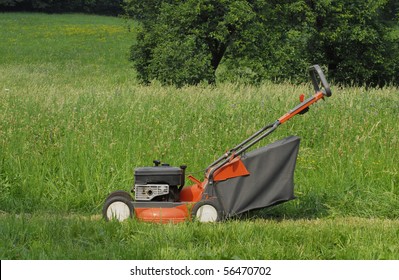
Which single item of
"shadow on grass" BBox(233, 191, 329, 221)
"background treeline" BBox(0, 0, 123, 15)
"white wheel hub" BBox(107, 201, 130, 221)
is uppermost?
"white wheel hub" BBox(107, 201, 130, 221)

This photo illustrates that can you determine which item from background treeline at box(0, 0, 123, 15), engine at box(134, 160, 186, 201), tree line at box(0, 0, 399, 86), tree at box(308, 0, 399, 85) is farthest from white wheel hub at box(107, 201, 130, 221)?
background treeline at box(0, 0, 123, 15)

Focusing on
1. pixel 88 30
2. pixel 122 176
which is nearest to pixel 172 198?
pixel 122 176

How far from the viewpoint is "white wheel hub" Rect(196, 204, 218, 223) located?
19.7 ft

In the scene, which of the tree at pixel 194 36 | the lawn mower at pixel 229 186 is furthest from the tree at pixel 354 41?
the lawn mower at pixel 229 186

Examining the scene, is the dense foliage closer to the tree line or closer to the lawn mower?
the tree line

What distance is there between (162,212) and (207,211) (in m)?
0.40

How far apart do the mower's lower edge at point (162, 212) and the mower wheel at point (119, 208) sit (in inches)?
3.2

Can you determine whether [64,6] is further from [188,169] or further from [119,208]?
[119,208]

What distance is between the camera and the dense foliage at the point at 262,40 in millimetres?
17734

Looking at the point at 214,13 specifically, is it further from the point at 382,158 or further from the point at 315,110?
the point at 382,158

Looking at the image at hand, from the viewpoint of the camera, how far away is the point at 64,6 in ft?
221

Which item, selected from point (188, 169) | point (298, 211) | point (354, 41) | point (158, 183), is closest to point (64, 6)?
point (354, 41)

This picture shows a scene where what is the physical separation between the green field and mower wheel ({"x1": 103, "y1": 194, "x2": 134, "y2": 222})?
0.27m

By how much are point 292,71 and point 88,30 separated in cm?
3414
